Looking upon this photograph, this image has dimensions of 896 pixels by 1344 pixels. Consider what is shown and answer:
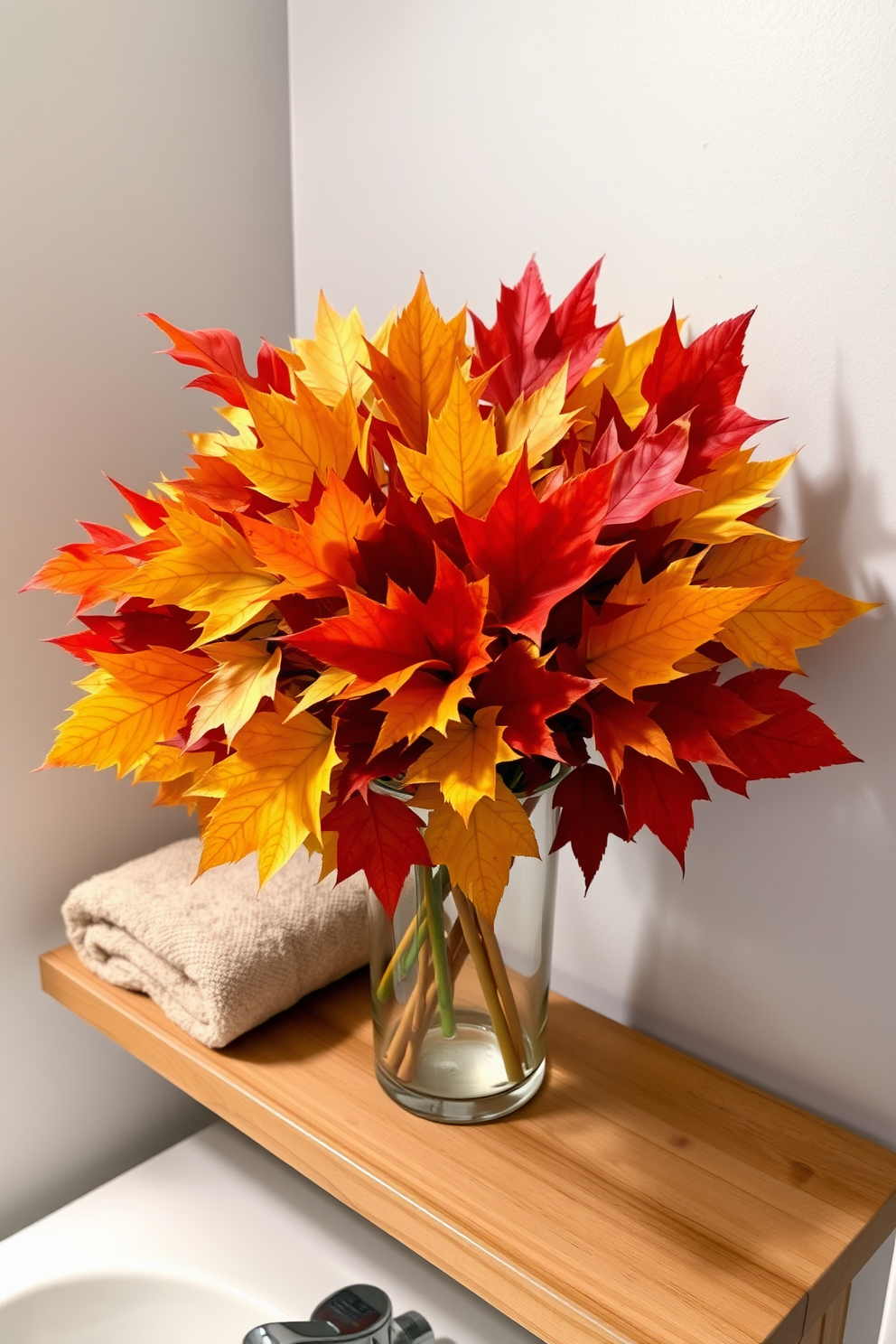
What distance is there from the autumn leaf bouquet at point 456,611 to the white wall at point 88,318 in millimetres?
237

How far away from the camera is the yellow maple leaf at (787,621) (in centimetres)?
58

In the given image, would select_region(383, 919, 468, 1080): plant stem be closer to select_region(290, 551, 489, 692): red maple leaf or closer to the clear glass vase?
the clear glass vase

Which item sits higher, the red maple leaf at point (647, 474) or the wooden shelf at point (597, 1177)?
the red maple leaf at point (647, 474)

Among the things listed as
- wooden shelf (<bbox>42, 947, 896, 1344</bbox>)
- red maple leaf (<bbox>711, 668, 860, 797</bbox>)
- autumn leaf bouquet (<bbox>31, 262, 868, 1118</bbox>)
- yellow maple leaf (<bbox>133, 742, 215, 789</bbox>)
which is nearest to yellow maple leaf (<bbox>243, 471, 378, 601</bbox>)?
autumn leaf bouquet (<bbox>31, 262, 868, 1118</bbox>)

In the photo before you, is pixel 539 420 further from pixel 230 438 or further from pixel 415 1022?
pixel 415 1022

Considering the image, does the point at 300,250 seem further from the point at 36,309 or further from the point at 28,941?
the point at 28,941

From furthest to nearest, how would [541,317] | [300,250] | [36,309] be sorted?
[300,250] → [36,309] → [541,317]

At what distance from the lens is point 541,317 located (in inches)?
24.2

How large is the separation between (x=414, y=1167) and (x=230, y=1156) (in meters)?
0.27

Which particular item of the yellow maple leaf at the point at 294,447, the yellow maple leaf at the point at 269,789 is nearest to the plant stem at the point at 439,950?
the yellow maple leaf at the point at 269,789

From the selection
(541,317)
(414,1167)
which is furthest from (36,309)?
(414,1167)

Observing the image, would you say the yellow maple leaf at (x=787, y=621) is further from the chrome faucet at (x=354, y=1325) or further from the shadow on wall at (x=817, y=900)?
the chrome faucet at (x=354, y=1325)

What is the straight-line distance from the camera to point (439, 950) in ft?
2.15

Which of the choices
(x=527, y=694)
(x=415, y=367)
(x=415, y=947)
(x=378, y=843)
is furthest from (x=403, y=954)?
(x=415, y=367)
